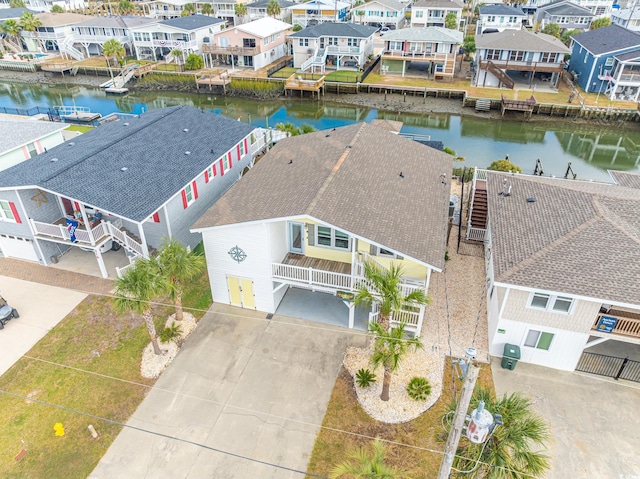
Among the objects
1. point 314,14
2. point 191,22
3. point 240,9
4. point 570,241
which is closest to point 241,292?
point 570,241

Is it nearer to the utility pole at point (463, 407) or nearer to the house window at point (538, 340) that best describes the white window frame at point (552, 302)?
the house window at point (538, 340)

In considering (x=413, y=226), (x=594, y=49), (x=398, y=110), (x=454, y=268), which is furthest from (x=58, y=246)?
(x=594, y=49)

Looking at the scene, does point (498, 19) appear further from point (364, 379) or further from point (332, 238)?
point (364, 379)

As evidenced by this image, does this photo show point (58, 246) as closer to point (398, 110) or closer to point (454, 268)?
point (454, 268)

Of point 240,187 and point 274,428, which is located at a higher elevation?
point 240,187

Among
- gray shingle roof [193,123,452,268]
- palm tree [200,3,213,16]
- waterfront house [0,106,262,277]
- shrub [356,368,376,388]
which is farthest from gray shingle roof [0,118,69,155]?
palm tree [200,3,213,16]
